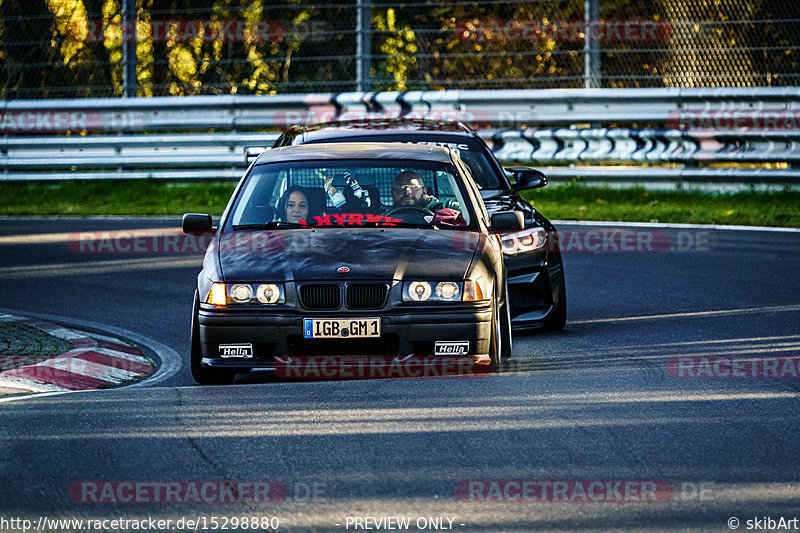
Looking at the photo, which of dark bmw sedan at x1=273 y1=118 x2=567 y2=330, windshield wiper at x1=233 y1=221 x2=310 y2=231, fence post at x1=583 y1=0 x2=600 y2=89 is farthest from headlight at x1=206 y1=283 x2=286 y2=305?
fence post at x1=583 y1=0 x2=600 y2=89

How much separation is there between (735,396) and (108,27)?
633 inches

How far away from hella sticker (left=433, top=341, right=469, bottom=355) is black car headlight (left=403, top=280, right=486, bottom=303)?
9.3 inches

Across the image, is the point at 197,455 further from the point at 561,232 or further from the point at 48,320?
the point at 561,232

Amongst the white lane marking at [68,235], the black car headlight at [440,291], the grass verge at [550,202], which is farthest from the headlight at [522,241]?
the grass verge at [550,202]

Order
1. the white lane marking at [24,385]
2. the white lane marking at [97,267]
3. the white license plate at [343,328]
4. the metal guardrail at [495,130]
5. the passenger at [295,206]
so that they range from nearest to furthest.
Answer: the white license plate at [343,328], the white lane marking at [24,385], the passenger at [295,206], the white lane marking at [97,267], the metal guardrail at [495,130]

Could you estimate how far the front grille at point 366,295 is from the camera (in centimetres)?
731

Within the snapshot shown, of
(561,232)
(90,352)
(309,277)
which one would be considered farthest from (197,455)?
(561,232)

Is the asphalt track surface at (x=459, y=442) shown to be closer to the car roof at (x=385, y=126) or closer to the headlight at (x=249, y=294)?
the headlight at (x=249, y=294)

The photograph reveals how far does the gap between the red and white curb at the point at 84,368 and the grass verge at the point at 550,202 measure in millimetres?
8500

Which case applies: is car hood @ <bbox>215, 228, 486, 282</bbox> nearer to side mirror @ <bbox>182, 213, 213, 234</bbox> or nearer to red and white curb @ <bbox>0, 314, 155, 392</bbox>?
side mirror @ <bbox>182, 213, 213, 234</bbox>

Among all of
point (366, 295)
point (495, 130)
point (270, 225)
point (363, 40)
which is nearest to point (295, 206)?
point (270, 225)

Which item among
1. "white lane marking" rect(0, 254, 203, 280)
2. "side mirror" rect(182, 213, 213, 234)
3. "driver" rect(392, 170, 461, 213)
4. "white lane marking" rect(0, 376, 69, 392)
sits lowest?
"white lane marking" rect(0, 254, 203, 280)

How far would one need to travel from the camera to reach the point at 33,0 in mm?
21141

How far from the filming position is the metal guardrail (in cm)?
1742
